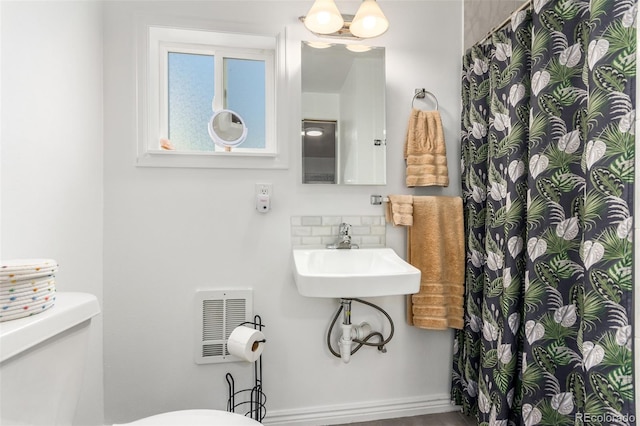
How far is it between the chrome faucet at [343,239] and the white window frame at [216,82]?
42 cm

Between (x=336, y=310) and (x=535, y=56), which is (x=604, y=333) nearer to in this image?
(x=535, y=56)

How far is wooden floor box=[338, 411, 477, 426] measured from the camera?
156cm

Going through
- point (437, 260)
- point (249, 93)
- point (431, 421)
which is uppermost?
point (249, 93)

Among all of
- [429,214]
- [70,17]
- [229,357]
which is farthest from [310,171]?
[70,17]

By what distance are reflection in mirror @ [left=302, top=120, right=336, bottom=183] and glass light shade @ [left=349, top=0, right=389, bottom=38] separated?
0.44m

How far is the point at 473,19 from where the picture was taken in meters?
1.60

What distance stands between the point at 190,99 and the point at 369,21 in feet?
3.25

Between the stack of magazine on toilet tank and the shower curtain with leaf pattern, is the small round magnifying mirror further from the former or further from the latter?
the shower curtain with leaf pattern

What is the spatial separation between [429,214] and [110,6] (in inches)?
69.0

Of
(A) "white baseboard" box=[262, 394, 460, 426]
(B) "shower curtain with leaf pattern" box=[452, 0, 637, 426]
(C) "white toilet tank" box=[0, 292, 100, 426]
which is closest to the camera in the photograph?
(C) "white toilet tank" box=[0, 292, 100, 426]

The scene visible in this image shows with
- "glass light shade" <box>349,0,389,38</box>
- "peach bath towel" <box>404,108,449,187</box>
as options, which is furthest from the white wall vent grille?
"glass light shade" <box>349,0,389,38</box>

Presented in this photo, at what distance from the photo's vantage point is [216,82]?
5.52 ft

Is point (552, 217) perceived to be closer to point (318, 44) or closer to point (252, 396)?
point (318, 44)

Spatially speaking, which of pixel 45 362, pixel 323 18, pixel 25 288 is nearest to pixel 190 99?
pixel 323 18
